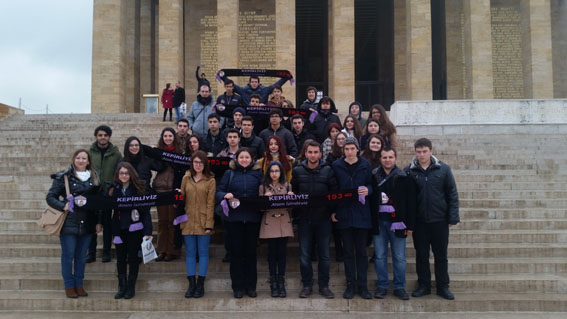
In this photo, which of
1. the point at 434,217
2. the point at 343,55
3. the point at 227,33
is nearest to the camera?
the point at 434,217

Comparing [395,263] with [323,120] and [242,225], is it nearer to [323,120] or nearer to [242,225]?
[242,225]

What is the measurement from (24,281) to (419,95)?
1918 centimetres

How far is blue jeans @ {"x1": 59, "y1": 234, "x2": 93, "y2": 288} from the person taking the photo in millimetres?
5488

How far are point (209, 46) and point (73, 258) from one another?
22.6 meters

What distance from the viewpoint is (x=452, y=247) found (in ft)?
21.6

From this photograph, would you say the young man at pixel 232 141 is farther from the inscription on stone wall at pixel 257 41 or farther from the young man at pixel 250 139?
the inscription on stone wall at pixel 257 41

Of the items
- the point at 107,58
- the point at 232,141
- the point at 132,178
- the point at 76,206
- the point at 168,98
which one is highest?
the point at 107,58

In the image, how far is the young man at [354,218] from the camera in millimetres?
5422

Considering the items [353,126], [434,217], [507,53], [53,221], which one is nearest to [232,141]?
[353,126]

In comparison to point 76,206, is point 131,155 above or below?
above

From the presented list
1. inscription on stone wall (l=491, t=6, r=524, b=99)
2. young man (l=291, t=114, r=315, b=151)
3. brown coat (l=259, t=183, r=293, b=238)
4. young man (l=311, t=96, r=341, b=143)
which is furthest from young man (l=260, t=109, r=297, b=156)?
inscription on stone wall (l=491, t=6, r=524, b=99)

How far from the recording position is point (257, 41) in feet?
84.9

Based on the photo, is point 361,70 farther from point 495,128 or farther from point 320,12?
point 495,128

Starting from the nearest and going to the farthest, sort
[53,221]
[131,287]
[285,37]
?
[53,221] → [131,287] → [285,37]
